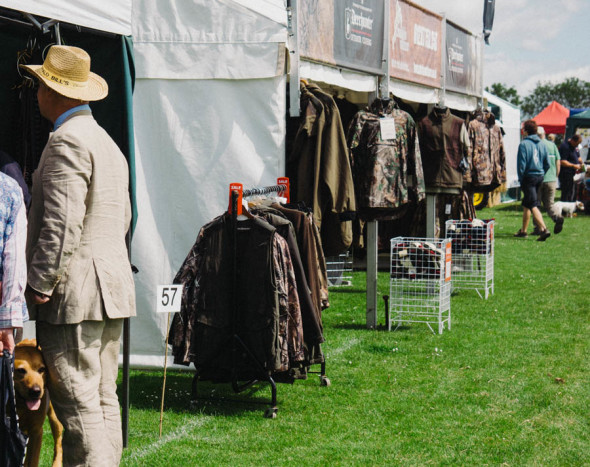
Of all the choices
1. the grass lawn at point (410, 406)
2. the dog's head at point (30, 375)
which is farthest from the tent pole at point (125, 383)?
the dog's head at point (30, 375)

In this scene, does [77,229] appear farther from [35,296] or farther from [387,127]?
[387,127]

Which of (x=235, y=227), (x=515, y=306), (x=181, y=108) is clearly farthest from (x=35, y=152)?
(x=515, y=306)

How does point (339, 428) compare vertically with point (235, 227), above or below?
below

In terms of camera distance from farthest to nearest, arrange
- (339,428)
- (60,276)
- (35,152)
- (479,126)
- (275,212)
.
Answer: (479,126) → (275,212) → (339,428) → (35,152) → (60,276)

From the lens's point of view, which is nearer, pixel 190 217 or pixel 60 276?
pixel 60 276

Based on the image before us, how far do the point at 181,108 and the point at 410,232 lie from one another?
17.0 ft

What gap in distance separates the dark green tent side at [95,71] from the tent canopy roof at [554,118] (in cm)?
2703

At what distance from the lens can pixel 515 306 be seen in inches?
371

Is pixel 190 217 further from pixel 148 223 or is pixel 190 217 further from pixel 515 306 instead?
pixel 515 306

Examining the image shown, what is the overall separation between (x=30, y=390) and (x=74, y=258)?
1.94ft

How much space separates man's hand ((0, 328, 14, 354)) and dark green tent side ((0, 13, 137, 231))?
1.59m

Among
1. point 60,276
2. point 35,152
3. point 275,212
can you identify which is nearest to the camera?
point 60,276

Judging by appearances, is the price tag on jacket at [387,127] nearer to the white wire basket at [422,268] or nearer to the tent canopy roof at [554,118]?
the white wire basket at [422,268]

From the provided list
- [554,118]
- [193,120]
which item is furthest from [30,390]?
[554,118]
